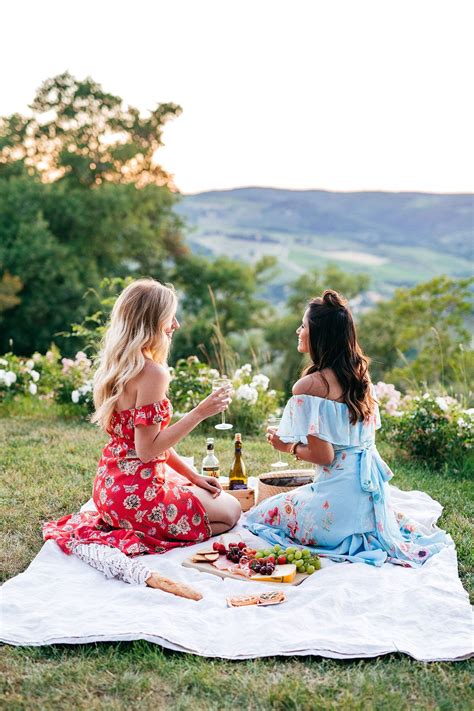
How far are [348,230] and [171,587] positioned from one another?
5798 centimetres

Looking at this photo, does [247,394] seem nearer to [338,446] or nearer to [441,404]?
[441,404]

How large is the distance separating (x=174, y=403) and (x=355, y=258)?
158 ft

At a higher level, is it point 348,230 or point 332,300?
point 348,230

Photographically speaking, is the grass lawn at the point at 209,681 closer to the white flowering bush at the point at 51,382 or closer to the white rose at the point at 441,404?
the white rose at the point at 441,404

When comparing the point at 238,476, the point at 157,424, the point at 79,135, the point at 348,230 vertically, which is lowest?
the point at 238,476

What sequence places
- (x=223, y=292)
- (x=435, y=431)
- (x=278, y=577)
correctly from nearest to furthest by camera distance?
(x=278, y=577) < (x=435, y=431) < (x=223, y=292)

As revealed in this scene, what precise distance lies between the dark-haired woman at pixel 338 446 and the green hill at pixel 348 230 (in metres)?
40.9

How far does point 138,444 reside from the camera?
4.26 m

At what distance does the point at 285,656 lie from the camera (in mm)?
3232

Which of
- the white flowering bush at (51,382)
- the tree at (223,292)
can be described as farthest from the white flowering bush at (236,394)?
the tree at (223,292)

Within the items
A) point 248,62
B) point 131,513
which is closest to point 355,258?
point 248,62

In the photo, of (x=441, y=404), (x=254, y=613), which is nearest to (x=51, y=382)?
(x=441, y=404)

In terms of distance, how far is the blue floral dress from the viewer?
4316 millimetres

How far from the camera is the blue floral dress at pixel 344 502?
4.32 meters
